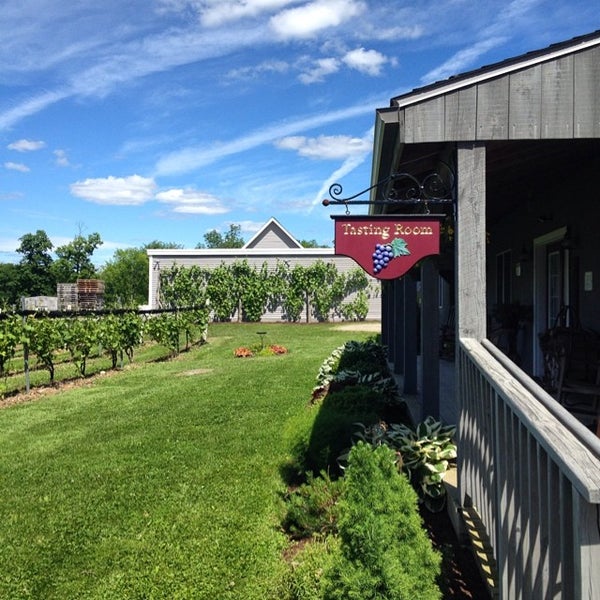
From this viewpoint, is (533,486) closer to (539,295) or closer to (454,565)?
(454,565)

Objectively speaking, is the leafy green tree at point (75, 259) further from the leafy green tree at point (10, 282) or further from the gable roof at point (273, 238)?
the gable roof at point (273, 238)

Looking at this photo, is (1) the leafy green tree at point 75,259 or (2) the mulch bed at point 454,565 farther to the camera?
(1) the leafy green tree at point 75,259

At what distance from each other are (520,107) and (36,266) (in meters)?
61.1

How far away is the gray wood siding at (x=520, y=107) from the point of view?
3.13m

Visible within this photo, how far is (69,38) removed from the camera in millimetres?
9461

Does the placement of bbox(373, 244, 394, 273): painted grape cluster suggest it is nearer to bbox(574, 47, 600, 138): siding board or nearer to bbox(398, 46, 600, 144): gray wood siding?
bbox(398, 46, 600, 144): gray wood siding

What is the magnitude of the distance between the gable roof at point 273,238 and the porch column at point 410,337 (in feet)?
86.5

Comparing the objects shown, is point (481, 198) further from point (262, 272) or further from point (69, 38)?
point (262, 272)

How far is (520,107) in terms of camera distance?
10.5ft

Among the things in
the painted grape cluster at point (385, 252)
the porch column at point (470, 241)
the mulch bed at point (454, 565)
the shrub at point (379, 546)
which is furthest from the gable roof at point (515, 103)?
the mulch bed at point (454, 565)

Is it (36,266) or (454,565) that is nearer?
(454,565)

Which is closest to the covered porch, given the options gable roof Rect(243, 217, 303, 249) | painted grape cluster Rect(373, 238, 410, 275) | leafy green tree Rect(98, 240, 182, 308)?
painted grape cluster Rect(373, 238, 410, 275)

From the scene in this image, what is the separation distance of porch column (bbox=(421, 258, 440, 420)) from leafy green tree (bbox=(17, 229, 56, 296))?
5759 centimetres

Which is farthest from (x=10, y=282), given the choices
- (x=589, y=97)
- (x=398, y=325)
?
(x=589, y=97)
